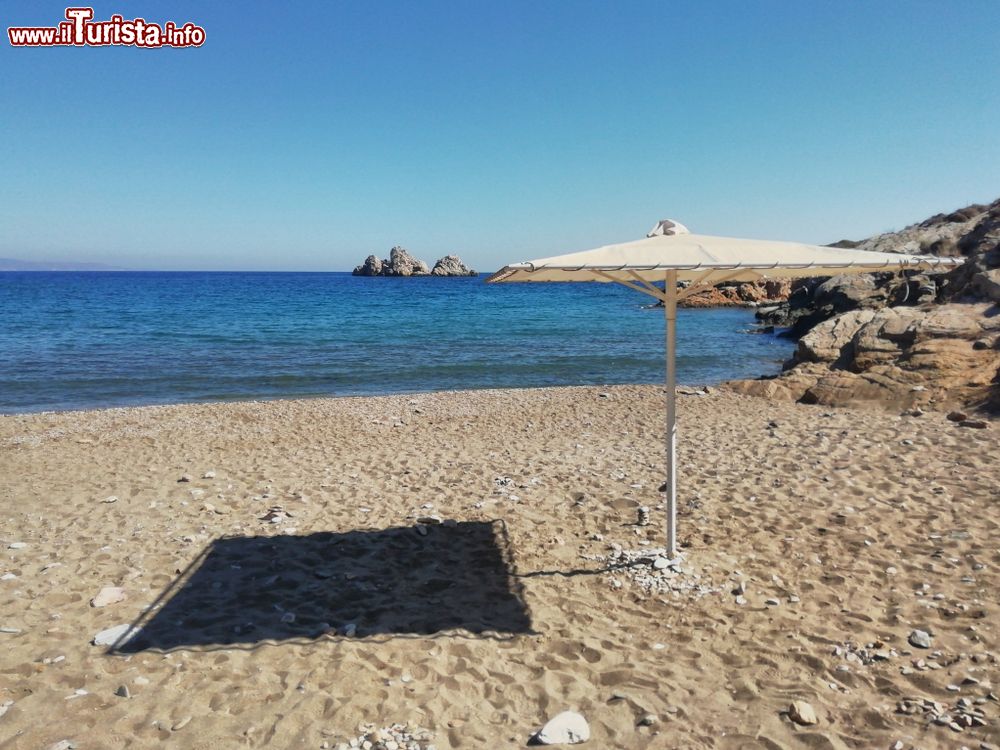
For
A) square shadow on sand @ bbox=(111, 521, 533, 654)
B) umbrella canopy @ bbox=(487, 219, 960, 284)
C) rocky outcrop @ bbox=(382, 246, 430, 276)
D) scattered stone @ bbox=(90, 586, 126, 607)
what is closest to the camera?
umbrella canopy @ bbox=(487, 219, 960, 284)

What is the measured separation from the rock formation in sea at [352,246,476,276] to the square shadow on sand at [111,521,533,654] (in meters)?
133

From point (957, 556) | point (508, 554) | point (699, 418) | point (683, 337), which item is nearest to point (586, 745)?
point (508, 554)

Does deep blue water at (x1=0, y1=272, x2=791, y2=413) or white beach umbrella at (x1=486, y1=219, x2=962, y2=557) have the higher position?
white beach umbrella at (x1=486, y1=219, x2=962, y2=557)

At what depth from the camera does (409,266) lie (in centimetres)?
13638

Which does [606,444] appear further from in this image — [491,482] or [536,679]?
[536,679]

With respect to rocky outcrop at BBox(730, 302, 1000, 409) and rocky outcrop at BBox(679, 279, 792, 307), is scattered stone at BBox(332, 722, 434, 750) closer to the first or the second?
rocky outcrop at BBox(730, 302, 1000, 409)

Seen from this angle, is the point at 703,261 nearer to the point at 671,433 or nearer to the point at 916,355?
the point at 671,433

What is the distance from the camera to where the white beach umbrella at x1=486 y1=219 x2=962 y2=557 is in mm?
4098


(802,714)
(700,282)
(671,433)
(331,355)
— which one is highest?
(700,282)

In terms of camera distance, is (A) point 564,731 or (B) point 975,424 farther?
(B) point 975,424

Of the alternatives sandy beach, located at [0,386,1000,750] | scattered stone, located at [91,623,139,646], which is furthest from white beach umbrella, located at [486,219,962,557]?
scattered stone, located at [91,623,139,646]

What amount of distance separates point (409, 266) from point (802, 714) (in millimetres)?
136780

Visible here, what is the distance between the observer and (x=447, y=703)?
12.3 feet

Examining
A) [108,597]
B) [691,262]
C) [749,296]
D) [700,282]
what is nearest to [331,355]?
[108,597]
